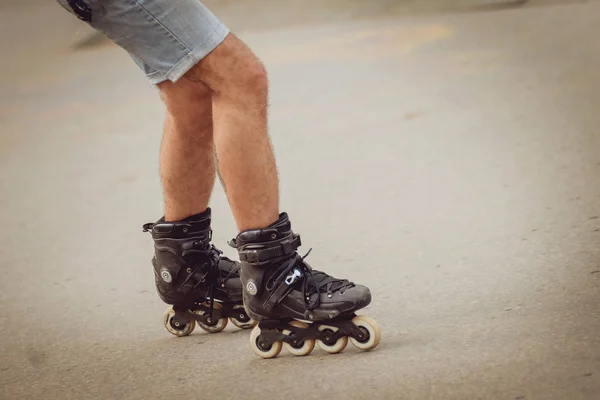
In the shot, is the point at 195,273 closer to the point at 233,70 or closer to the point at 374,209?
the point at 233,70

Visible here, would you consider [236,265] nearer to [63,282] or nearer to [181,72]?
[181,72]

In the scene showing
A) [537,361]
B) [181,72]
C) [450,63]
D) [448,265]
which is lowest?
[537,361]

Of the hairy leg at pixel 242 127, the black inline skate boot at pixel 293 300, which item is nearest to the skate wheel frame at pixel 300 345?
the black inline skate boot at pixel 293 300

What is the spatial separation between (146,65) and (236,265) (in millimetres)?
586

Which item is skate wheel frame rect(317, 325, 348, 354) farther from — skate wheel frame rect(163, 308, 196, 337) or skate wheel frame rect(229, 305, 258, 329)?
skate wheel frame rect(163, 308, 196, 337)

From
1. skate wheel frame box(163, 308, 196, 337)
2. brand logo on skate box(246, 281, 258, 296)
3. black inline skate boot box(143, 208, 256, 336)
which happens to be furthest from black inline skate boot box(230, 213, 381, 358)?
skate wheel frame box(163, 308, 196, 337)

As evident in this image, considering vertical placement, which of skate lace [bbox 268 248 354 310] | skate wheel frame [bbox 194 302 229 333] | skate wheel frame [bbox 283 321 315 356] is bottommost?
skate wheel frame [bbox 283 321 315 356]

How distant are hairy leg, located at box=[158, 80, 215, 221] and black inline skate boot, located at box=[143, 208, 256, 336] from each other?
0.13 feet

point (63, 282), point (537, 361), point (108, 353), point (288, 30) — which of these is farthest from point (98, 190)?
point (288, 30)

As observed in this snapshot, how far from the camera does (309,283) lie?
8.13ft

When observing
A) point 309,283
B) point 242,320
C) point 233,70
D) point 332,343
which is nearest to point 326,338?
point 332,343

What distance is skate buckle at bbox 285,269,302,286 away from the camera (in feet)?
8.04

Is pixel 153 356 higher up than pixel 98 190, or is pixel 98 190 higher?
pixel 98 190

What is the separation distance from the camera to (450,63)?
639 centimetres
